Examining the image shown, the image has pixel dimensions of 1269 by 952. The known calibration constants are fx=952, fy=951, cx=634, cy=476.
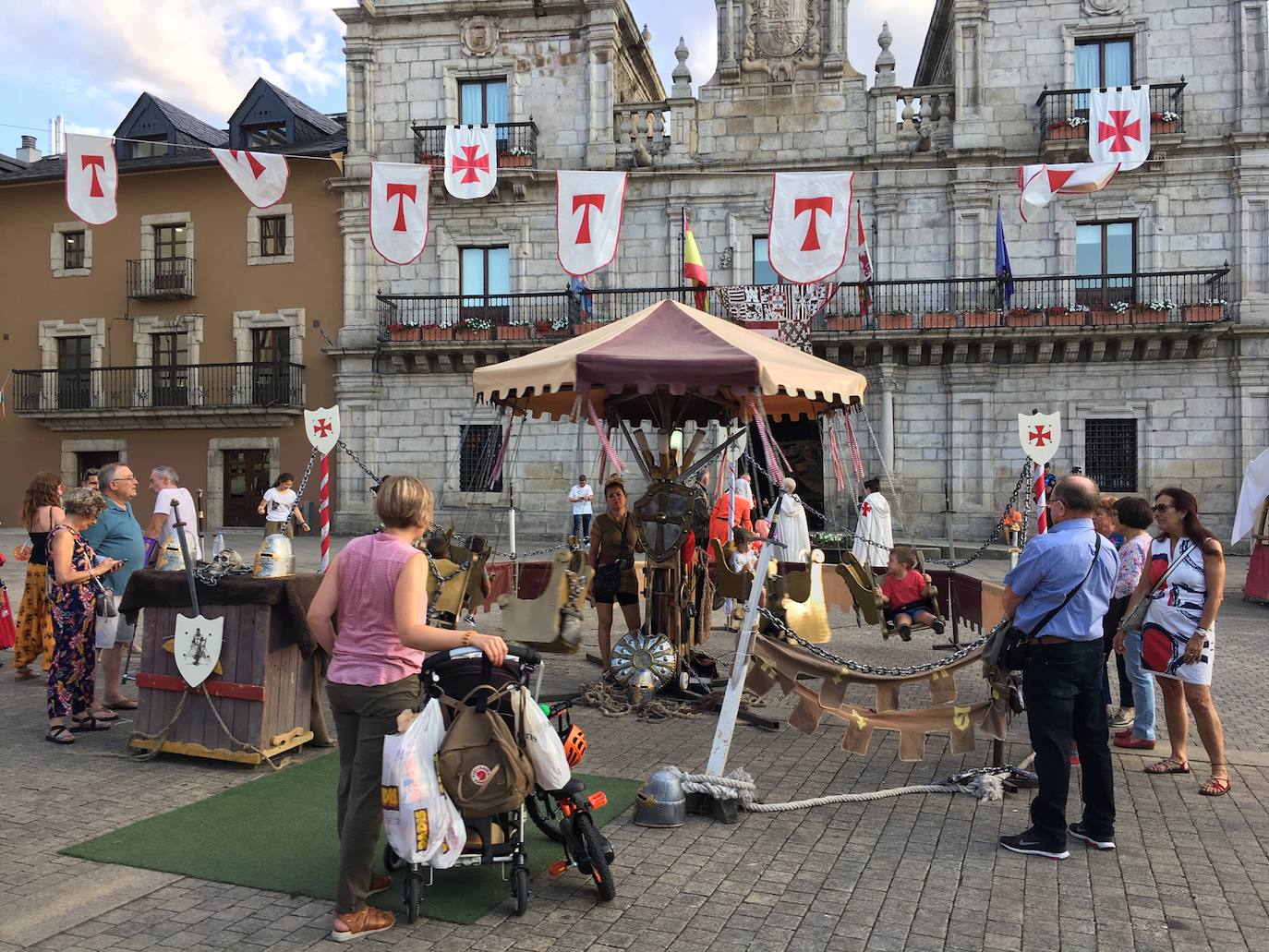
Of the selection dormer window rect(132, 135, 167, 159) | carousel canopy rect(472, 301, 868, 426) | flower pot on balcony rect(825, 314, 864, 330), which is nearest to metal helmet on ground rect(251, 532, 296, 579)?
carousel canopy rect(472, 301, 868, 426)

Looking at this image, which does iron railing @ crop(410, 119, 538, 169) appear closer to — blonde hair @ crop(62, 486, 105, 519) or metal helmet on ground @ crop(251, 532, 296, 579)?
blonde hair @ crop(62, 486, 105, 519)

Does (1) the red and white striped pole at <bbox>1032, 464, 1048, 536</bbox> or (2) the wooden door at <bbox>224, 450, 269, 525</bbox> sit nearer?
(1) the red and white striped pole at <bbox>1032, 464, 1048, 536</bbox>

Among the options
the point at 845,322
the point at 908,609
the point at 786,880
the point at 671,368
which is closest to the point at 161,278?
the point at 845,322

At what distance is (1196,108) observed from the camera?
22.1m

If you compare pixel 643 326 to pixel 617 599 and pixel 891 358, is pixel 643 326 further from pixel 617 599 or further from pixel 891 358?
pixel 891 358

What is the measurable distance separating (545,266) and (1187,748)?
20.5 m

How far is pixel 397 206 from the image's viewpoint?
13.1 meters

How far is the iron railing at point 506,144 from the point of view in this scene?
79.0 ft

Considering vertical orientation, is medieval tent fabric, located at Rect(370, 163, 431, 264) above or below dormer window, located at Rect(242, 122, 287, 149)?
below

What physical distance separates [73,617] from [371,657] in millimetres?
4005

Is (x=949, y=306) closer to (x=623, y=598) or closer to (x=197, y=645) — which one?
(x=623, y=598)

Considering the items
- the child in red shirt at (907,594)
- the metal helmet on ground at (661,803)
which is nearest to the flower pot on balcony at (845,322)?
the child in red shirt at (907,594)

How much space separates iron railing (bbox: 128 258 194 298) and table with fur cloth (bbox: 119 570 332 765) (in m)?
23.7

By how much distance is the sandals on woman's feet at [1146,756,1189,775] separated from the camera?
5.91m
